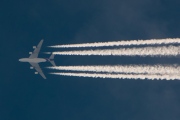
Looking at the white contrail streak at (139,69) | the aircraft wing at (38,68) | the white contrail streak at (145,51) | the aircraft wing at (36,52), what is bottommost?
the white contrail streak at (139,69)

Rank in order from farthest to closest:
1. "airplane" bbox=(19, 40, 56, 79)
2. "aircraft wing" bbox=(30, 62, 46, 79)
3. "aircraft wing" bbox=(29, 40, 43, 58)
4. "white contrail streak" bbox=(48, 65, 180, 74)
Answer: "aircraft wing" bbox=(30, 62, 46, 79)
"aircraft wing" bbox=(29, 40, 43, 58)
"airplane" bbox=(19, 40, 56, 79)
"white contrail streak" bbox=(48, 65, 180, 74)

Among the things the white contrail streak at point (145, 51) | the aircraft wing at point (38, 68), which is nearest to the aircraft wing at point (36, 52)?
the aircraft wing at point (38, 68)

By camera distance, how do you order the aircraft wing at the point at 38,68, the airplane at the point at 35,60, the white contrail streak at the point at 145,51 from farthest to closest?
the aircraft wing at the point at 38,68 → the airplane at the point at 35,60 → the white contrail streak at the point at 145,51

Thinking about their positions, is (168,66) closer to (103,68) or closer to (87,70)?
(103,68)

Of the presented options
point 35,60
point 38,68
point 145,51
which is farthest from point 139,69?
point 38,68

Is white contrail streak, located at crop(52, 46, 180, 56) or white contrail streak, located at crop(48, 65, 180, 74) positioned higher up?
white contrail streak, located at crop(52, 46, 180, 56)

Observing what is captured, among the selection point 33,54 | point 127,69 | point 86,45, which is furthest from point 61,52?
point 127,69

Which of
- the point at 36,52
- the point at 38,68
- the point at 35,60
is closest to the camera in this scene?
the point at 35,60

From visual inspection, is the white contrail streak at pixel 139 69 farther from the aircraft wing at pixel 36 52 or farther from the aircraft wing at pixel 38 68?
the aircraft wing at pixel 38 68

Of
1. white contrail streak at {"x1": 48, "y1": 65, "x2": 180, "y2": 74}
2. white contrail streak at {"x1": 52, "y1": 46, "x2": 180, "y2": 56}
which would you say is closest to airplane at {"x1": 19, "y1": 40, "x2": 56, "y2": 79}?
white contrail streak at {"x1": 48, "y1": 65, "x2": 180, "y2": 74}

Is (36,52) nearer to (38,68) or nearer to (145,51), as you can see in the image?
(38,68)

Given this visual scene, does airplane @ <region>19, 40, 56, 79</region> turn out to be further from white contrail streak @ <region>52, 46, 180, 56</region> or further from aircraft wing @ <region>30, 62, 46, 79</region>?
white contrail streak @ <region>52, 46, 180, 56</region>
